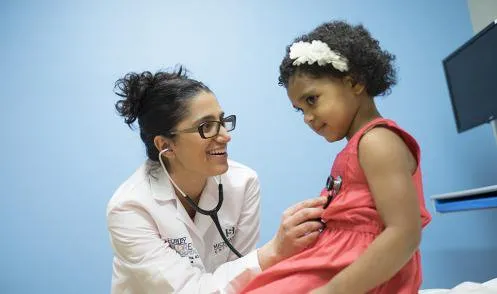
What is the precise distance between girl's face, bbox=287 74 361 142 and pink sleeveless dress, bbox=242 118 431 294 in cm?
8

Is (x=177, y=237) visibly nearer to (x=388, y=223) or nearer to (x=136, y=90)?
(x=136, y=90)

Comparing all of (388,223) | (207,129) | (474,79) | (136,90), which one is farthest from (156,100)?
(474,79)

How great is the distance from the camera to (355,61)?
1036 millimetres

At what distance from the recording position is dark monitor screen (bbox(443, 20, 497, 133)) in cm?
208

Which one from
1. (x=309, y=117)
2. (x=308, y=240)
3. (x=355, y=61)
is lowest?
(x=308, y=240)

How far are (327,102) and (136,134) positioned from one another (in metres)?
1.57

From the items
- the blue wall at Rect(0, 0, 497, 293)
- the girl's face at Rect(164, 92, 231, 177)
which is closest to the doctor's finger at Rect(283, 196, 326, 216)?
the girl's face at Rect(164, 92, 231, 177)

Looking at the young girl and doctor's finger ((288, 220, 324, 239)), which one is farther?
doctor's finger ((288, 220, 324, 239))

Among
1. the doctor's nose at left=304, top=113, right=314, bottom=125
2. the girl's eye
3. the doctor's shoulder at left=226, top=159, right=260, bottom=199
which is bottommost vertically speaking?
the doctor's shoulder at left=226, top=159, right=260, bottom=199

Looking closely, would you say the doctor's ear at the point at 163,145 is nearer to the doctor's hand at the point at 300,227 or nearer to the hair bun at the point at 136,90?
the hair bun at the point at 136,90

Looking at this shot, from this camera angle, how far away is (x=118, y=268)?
1.48 meters

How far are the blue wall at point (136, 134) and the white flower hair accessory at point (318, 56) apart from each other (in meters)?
1.36

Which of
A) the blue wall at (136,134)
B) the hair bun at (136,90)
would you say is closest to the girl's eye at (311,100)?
the hair bun at (136,90)

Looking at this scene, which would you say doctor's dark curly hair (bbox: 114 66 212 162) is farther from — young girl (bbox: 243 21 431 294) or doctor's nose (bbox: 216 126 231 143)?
young girl (bbox: 243 21 431 294)
